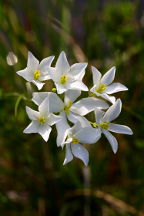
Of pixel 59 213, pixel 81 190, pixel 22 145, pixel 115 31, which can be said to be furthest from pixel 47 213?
pixel 115 31

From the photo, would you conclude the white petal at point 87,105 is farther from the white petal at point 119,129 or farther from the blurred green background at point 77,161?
the blurred green background at point 77,161

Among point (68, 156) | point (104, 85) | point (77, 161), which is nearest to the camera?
point (68, 156)

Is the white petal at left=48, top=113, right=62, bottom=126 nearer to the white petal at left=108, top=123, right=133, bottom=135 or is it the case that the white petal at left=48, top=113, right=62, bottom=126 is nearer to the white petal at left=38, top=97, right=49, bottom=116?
the white petal at left=38, top=97, right=49, bottom=116

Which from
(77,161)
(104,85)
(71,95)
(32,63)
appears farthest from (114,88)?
(77,161)

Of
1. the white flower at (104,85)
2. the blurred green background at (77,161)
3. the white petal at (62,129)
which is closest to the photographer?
the white petal at (62,129)

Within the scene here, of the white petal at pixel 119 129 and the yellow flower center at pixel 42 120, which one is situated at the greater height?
the yellow flower center at pixel 42 120

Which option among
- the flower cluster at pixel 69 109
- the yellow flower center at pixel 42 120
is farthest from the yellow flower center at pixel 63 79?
the yellow flower center at pixel 42 120

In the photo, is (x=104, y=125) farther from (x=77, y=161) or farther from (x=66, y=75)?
(x=77, y=161)
